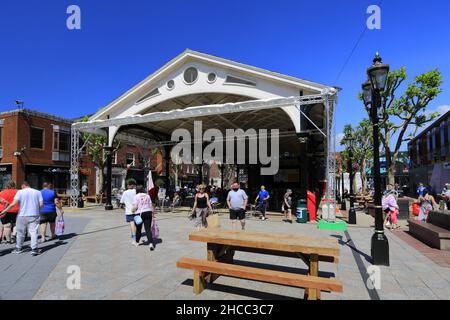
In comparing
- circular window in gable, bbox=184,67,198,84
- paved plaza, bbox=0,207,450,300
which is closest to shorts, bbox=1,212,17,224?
paved plaza, bbox=0,207,450,300

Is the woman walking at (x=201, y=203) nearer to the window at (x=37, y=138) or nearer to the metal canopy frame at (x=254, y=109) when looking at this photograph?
the metal canopy frame at (x=254, y=109)

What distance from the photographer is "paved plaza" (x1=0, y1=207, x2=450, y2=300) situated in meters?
4.42

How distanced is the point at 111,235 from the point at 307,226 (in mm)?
7138

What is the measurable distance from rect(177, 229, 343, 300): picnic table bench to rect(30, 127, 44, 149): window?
26.5 metres

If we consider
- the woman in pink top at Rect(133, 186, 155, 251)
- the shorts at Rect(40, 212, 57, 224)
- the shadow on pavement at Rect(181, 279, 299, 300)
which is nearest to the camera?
the shadow on pavement at Rect(181, 279, 299, 300)

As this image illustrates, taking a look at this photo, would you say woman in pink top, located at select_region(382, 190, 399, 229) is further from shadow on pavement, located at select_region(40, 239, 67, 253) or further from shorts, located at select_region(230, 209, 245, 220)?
shadow on pavement, located at select_region(40, 239, 67, 253)

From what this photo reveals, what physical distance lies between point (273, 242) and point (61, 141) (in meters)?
29.3

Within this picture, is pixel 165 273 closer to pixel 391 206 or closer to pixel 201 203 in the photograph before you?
pixel 201 203

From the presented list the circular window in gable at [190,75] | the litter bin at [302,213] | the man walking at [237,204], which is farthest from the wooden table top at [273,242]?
the circular window in gable at [190,75]

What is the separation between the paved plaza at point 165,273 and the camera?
174 inches

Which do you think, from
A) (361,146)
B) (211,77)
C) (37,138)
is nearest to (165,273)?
(211,77)

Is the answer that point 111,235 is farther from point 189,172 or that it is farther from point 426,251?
point 189,172

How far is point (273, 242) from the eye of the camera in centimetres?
439
